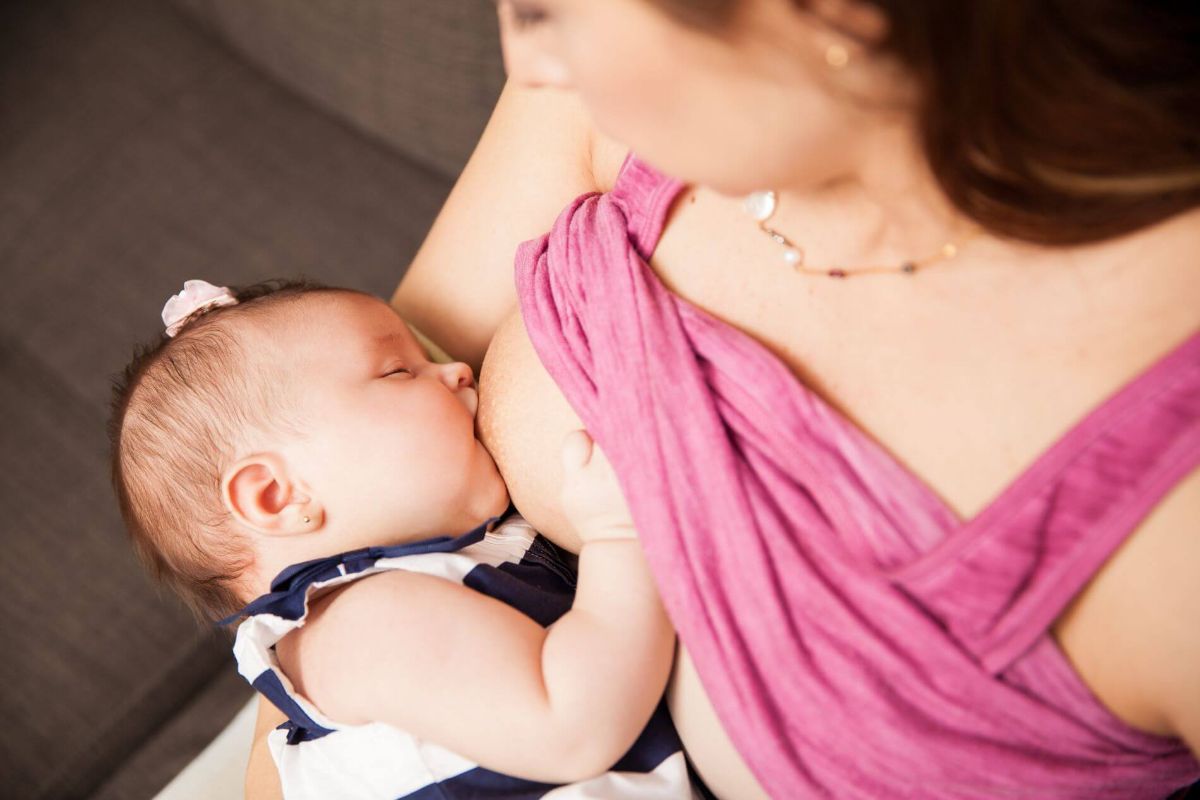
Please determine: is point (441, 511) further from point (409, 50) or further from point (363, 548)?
point (409, 50)

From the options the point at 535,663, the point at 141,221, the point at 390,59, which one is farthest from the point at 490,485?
the point at 141,221

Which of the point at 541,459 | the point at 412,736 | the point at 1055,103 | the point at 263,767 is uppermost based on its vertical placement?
the point at 1055,103

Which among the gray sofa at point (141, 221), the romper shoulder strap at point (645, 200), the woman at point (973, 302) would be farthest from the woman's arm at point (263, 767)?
the romper shoulder strap at point (645, 200)

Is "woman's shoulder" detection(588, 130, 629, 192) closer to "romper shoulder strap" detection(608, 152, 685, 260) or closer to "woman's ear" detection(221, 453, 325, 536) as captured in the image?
"romper shoulder strap" detection(608, 152, 685, 260)

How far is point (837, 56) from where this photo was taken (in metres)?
0.64

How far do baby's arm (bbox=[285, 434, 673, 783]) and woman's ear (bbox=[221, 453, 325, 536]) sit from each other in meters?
0.16

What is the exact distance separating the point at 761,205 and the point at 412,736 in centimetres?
59

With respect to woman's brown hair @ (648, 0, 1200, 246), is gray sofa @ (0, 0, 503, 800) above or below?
below

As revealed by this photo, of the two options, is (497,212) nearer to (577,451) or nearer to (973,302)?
(577,451)

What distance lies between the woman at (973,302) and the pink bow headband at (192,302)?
1.99 feet

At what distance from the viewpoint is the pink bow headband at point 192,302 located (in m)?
1.18

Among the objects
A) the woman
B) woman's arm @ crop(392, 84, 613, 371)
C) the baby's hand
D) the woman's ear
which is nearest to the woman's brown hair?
the woman

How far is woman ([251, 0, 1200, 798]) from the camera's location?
2.05ft

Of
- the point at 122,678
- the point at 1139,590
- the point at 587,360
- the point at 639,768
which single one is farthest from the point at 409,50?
the point at 1139,590
